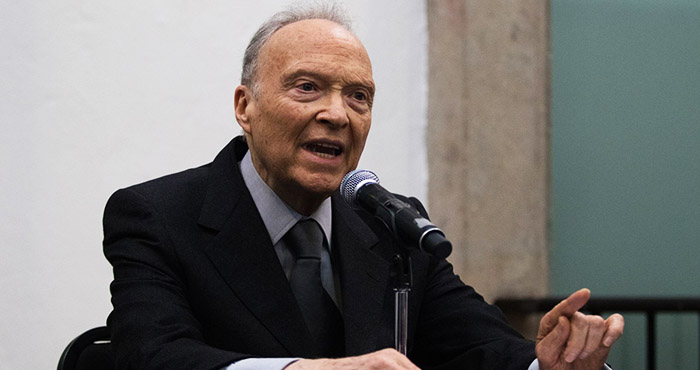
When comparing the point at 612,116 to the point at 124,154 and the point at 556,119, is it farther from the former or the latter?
the point at 124,154

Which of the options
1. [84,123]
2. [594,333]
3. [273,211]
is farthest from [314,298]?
[84,123]

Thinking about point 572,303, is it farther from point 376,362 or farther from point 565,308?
point 376,362

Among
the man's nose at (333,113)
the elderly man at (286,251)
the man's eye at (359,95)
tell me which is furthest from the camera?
the man's eye at (359,95)

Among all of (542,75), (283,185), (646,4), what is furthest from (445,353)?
(646,4)

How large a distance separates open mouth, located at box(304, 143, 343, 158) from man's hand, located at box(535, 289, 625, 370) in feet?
2.06

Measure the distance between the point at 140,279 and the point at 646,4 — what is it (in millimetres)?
3582

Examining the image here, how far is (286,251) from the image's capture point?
2.17m

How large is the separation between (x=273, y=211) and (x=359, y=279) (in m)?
0.27

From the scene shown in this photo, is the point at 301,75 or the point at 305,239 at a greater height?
the point at 301,75

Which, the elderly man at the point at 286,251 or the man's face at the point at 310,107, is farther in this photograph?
the man's face at the point at 310,107

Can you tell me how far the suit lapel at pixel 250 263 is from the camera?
200 cm

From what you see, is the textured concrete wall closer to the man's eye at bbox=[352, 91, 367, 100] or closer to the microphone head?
the man's eye at bbox=[352, 91, 367, 100]

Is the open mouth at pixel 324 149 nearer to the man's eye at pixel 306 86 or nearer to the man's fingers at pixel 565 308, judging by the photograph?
the man's eye at pixel 306 86

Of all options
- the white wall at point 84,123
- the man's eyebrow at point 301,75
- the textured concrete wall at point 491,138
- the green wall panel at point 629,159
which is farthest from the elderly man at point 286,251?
the green wall panel at point 629,159
